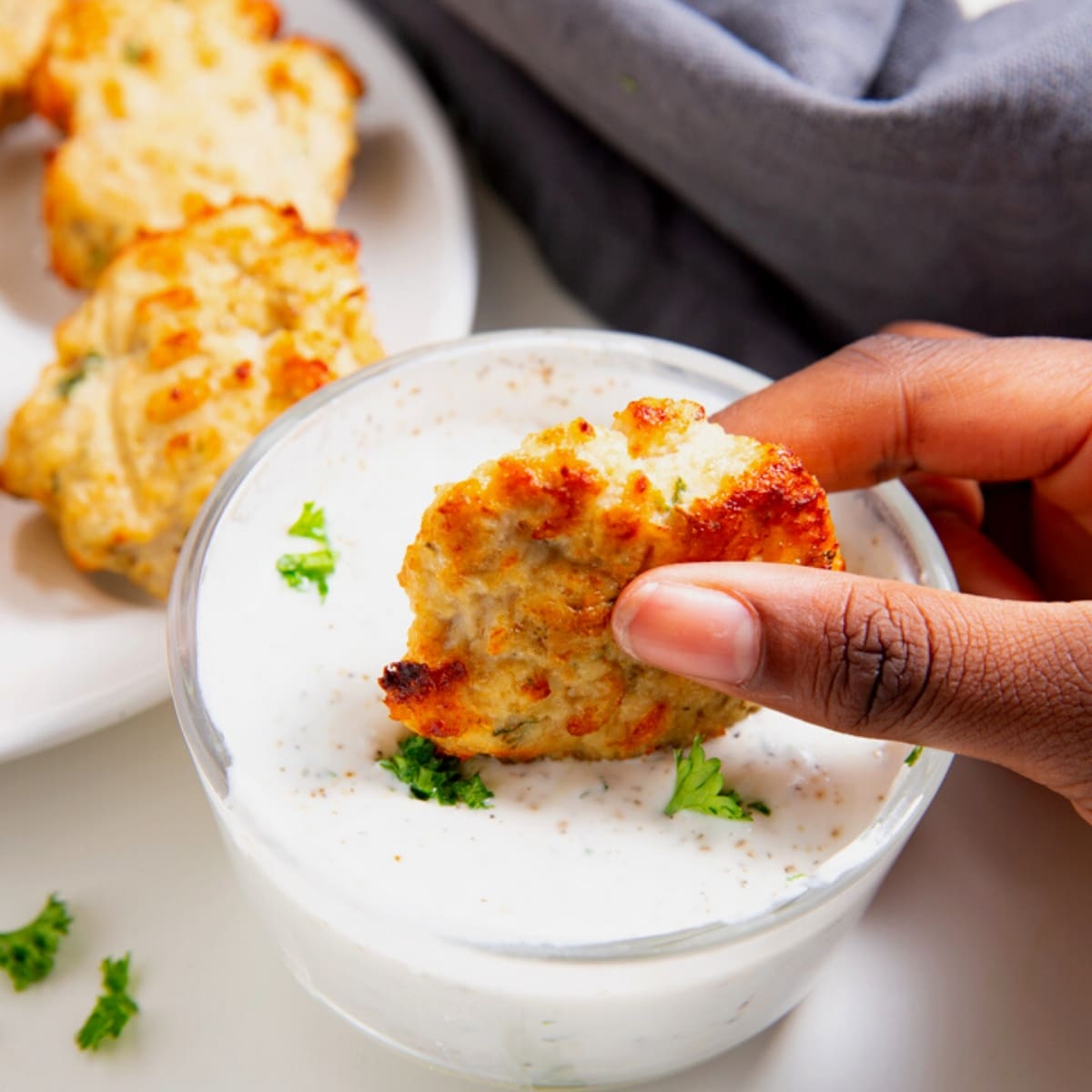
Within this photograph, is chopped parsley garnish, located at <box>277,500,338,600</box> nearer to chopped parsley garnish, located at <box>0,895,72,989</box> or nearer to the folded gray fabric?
chopped parsley garnish, located at <box>0,895,72,989</box>

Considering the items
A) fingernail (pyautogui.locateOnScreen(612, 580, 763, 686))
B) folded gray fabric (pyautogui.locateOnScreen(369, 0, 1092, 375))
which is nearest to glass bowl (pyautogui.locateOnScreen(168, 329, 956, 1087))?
fingernail (pyautogui.locateOnScreen(612, 580, 763, 686))

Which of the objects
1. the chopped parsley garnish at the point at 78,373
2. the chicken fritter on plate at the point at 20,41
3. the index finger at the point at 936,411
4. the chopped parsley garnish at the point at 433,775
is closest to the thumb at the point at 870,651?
the chopped parsley garnish at the point at 433,775

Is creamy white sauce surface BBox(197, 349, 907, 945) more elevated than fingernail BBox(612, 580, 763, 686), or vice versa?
fingernail BBox(612, 580, 763, 686)

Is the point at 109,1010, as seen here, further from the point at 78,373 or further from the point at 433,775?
the point at 78,373

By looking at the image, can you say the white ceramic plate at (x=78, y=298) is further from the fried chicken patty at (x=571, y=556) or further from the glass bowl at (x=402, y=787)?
the fried chicken patty at (x=571, y=556)

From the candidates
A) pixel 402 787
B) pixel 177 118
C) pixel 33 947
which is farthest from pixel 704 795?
pixel 177 118

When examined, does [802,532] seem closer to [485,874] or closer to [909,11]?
[485,874]

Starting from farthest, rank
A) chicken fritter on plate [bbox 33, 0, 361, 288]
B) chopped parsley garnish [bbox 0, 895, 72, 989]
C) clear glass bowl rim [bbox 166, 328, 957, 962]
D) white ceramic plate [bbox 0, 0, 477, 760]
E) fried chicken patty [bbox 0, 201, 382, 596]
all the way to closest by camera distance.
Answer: chicken fritter on plate [bbox 33, 0, 361, 288] < fried chicken patty [bbox 0, 201, 382, 596] < white ceramic plate [bbox 0, 0, 477, 760] < chopped parsley garnish [bbox 0, 895, 72, 989] < clear glass bowl rim [bbox 166, 328, 957, 962]
